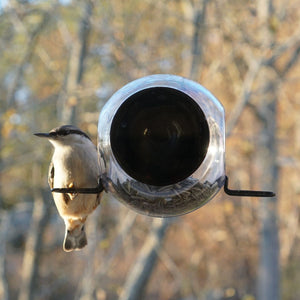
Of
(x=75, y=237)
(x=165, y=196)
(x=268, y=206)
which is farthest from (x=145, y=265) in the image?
(x=165, y=196)

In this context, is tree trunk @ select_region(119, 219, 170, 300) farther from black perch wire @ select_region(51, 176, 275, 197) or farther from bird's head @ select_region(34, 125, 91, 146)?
black perch wire @ select_region(51, 176, 275, 197)

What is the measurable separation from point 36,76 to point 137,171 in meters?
9.18

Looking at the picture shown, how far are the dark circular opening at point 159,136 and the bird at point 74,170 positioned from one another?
272mm

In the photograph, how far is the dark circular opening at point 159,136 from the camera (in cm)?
200

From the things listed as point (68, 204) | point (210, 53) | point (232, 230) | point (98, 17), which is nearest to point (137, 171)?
point (68, 204)

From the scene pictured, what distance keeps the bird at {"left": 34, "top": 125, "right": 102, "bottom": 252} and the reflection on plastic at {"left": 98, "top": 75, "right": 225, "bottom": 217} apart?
0.58 feet

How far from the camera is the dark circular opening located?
78.7 inches

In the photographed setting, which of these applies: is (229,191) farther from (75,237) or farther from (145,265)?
(145,265)

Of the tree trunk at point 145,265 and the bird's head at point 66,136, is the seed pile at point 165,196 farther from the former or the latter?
the tree trunk at point 145,265

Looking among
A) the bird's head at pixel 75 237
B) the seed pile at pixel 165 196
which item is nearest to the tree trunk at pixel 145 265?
the bird's head at pixel 75 237

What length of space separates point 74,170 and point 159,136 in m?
0.48

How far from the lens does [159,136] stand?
6.59 feet

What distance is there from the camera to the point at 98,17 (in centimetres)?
687

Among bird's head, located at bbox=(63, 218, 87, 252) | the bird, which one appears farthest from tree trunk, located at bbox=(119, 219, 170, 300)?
the bird
